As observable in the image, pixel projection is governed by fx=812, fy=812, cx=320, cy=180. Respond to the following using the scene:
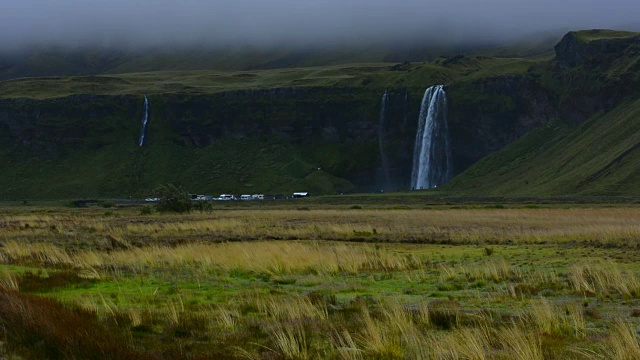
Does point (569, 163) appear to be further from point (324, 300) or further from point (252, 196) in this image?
point (324, 300)

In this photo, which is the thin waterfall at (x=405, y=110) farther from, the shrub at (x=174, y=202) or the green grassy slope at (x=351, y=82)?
the shrub at (x=174, y=202)

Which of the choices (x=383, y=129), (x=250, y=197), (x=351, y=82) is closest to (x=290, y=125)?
(x=351, y=82)

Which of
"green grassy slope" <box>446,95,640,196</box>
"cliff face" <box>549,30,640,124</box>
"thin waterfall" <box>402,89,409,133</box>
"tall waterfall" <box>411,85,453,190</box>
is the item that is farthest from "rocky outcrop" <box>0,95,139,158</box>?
"cliff face" <box>549,30,640,124</box>

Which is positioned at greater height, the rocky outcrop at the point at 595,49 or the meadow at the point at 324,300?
the rocky outcrop at the point at 595,49

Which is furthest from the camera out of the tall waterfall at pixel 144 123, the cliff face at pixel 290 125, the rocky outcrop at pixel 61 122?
the tall waterfall at pixel 144 123

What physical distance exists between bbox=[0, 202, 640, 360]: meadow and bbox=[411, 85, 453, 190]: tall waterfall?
113 meters

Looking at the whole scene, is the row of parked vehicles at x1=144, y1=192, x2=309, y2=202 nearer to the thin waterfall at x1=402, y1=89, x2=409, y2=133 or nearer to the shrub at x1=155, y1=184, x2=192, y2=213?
the thin waterfall at x1=402, y1=89, x2=409, y2=133

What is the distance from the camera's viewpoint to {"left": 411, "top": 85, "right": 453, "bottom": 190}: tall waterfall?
15362 cm

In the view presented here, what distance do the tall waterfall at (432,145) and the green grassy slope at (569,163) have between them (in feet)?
44.0

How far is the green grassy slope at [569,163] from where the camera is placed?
10019cm

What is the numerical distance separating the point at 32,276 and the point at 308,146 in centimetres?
14102

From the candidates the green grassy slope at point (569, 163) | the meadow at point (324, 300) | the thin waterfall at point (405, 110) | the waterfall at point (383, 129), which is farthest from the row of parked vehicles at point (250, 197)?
the meadow at point (324, 300)

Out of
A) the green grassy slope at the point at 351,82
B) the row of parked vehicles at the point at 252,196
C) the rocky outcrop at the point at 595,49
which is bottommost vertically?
the row of parked vehicles at the point at 252,196

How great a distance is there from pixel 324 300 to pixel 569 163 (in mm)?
100977
